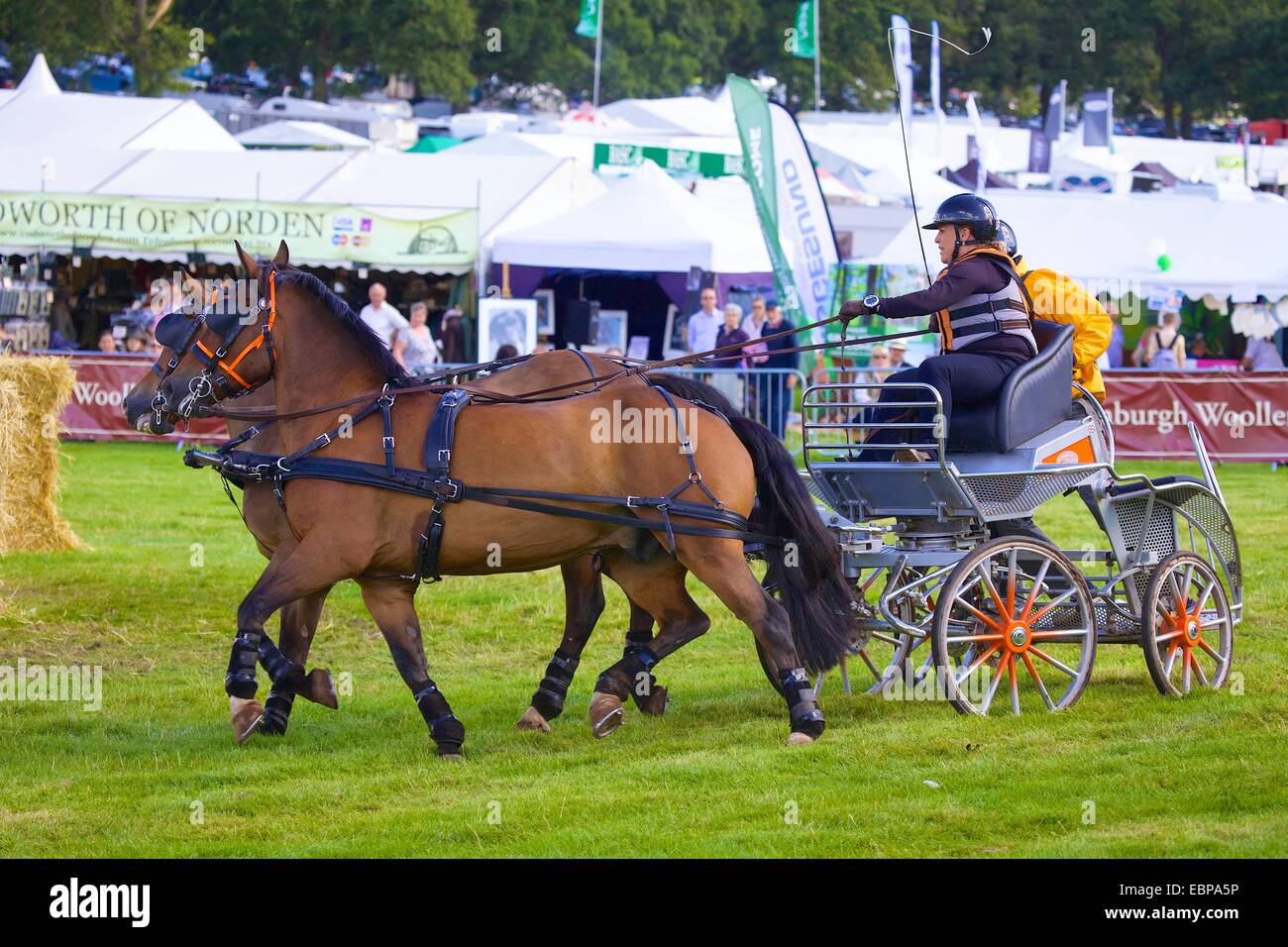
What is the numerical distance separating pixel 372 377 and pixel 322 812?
2035 millimetres

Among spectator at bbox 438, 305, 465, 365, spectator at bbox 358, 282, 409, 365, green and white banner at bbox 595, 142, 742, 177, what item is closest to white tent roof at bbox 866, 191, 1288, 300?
spectator at bbox 438, 305, 465, 365

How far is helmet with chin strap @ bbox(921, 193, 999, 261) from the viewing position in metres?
7.29

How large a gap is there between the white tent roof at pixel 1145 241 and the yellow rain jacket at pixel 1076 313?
1233cm

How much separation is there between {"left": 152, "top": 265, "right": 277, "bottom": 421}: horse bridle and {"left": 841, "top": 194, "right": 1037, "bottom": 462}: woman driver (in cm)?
275

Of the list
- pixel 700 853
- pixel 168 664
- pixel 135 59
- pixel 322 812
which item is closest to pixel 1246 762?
pixel 700 853

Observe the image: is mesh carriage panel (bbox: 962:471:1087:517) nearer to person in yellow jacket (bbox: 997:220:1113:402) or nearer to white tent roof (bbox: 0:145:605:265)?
person in yellow jacket (bbox: 997:220:1113:402)

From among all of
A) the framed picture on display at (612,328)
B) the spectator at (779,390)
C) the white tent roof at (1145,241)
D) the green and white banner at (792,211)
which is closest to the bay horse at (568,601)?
the spectator at (779,390)

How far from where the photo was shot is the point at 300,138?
110 feet

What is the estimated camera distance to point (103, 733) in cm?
741

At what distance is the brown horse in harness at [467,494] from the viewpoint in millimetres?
6746

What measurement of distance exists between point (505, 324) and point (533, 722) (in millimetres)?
12664

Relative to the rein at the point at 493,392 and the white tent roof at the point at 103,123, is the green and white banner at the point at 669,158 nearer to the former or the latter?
the white tent roof at the point at 103,123

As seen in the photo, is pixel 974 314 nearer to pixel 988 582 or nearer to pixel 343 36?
pixel 988 582

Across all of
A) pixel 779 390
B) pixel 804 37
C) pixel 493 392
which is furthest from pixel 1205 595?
pixel 804 37
